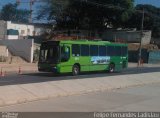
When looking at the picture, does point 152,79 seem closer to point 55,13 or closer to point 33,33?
point 33,33

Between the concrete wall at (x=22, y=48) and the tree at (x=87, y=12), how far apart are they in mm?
38336

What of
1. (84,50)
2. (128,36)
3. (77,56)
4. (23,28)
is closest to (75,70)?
(77,56)

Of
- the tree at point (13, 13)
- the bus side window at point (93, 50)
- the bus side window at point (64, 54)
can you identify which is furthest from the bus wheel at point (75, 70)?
the tree at point (13, 13)

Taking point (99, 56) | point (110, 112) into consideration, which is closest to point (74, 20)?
point (99, 56)

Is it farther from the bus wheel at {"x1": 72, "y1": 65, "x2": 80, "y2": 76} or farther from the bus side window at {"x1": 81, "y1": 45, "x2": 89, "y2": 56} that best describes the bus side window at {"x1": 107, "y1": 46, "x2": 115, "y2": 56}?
the bus wheel at {"x1": 72, "y1": 65, "x2": 80, "y2": 76}

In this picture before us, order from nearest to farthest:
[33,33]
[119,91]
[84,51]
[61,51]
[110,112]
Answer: [110,112], [119,91], [61,51], [84,51], [33,33]

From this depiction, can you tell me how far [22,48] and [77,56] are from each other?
19464 mm

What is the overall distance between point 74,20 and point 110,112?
3244 inches

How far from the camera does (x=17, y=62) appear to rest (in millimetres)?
51781

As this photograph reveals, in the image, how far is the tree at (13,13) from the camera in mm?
125188

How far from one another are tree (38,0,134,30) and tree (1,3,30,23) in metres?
28.5

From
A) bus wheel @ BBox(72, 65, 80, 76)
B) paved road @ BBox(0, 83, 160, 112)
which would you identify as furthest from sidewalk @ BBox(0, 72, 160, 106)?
bus wheel @ BBox(72, 65, 80, 76)

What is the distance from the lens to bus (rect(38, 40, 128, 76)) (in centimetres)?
3481

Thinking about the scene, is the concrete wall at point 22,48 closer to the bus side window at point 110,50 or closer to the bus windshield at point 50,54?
the bus side window at point 110,50
